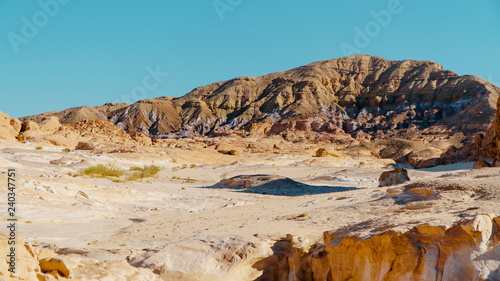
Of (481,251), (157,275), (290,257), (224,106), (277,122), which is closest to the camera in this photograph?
(481,251)

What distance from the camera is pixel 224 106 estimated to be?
10719 centimetres

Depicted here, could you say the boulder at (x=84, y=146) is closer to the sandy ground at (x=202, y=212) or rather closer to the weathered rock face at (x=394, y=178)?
the sandy ground at (x=202, y=212)

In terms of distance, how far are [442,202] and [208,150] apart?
4928cm

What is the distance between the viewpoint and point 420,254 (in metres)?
4.86

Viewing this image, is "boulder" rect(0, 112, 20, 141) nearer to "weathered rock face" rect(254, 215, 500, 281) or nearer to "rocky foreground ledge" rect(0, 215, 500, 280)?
"rocky foreground ledge" rect(0, 215, 500, 280)

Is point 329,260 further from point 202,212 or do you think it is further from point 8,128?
point 8,128

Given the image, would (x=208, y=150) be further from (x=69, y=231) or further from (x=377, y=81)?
(x=377, y=81)

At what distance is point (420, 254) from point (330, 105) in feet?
326

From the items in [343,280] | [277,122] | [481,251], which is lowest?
[343,280]

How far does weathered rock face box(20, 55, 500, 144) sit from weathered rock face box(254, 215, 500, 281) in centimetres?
7374

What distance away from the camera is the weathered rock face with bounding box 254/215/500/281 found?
453 cm

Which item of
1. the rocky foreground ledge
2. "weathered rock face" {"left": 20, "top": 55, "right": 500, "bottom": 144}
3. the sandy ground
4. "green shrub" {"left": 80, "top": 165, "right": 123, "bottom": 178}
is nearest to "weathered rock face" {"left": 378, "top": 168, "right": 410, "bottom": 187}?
the sandy ground

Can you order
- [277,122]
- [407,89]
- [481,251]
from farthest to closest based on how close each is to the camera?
1. [407,89]
2. [277,122]
3. [481,251]

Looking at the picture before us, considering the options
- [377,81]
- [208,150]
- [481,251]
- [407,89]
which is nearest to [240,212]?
[481,251]
